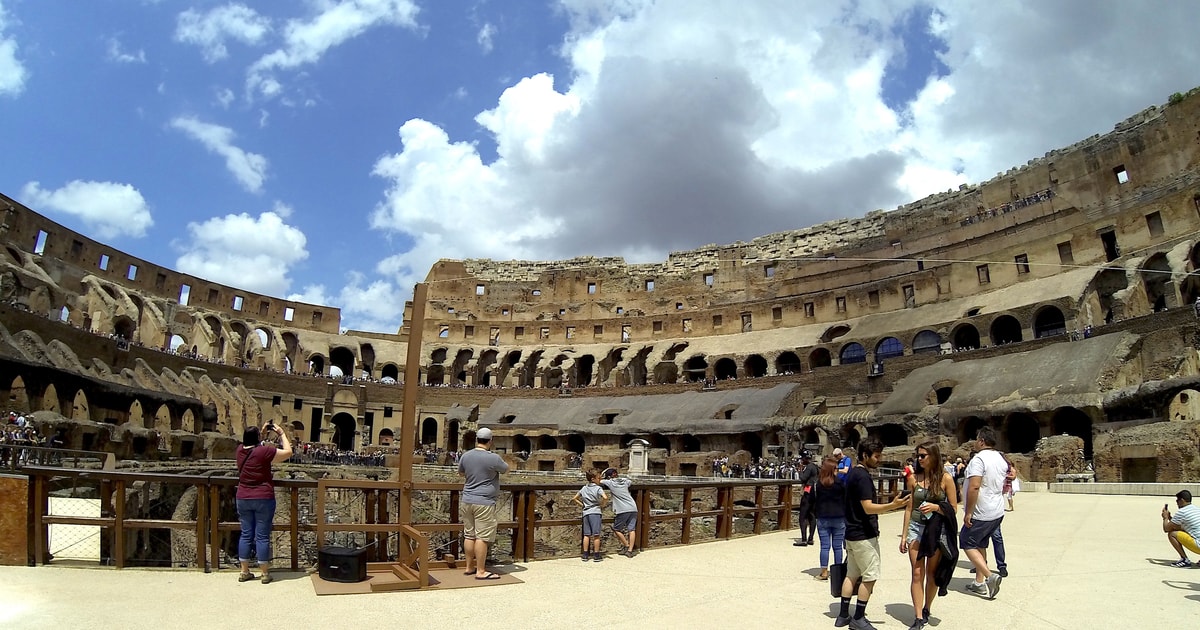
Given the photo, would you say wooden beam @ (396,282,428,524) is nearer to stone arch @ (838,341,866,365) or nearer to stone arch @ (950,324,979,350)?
stone arch @ (950,324,979,350)

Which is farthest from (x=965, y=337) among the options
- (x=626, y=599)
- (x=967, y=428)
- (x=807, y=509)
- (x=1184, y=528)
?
(x=626, y=599)

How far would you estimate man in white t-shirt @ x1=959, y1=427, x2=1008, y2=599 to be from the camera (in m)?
6.87

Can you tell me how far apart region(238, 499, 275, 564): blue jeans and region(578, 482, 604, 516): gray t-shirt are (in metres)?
4.05

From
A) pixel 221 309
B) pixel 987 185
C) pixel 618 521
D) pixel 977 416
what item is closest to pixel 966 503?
pixel 618 521

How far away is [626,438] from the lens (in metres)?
39.4

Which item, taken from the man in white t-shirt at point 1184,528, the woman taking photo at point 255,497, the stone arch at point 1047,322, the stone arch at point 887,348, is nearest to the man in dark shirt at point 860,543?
the man in white t-shirt at point 1184,528

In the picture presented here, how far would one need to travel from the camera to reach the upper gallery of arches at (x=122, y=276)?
4056 centimetres

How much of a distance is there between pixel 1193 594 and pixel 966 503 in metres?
2.41

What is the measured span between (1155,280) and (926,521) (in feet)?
118

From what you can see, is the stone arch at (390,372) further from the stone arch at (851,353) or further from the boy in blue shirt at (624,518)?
the boy in blue shirt at (624,518)

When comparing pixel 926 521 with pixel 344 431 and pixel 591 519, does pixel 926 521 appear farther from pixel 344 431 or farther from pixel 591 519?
pixel 344 431

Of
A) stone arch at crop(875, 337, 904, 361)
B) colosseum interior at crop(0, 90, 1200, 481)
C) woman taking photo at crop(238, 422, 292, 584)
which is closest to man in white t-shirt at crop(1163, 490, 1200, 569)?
woman taking photo at crop(238, 422, 292, 584)

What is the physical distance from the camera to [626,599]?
665cm

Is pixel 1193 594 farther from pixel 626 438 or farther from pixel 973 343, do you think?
pixel 973 343
